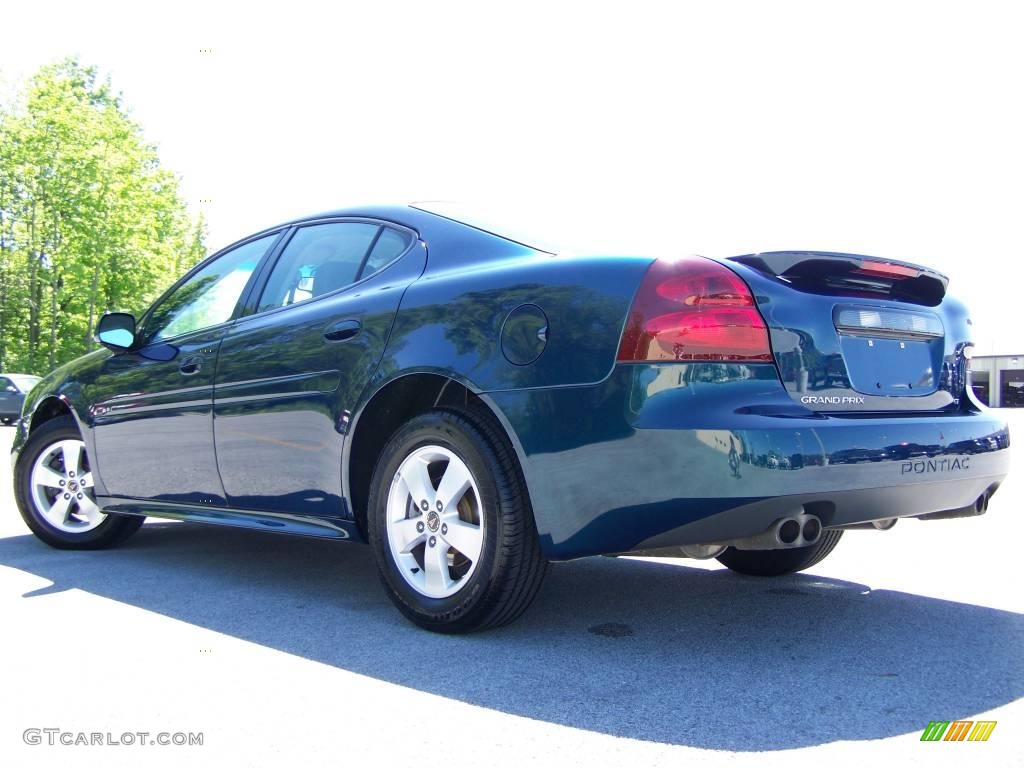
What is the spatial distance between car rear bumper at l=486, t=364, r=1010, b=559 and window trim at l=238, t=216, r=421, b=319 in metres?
1.03

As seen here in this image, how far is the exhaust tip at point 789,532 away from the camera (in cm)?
300

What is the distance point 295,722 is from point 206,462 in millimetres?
2079

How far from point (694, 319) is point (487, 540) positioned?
0.97m

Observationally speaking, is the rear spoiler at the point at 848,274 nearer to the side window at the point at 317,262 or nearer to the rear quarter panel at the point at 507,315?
the rear quarter panel at the point at 507,315

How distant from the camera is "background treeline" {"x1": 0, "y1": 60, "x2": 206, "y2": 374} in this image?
39406 millimetres

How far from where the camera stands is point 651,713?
2.65 meters

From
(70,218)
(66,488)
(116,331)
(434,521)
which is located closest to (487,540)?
(434,521)

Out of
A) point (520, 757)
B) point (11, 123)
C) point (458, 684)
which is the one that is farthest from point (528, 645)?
point (11, 123)

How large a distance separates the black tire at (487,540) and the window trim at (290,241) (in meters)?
0.75

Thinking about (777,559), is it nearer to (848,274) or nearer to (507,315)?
(848,274)

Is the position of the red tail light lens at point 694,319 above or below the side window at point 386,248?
below

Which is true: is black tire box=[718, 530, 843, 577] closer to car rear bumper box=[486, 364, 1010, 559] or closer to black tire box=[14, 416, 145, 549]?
car rear bumper box=[486, 364, 1010, 559]

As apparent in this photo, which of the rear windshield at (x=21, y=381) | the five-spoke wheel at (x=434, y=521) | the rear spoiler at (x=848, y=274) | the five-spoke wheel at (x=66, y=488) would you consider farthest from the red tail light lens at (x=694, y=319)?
the rear windshield at (x=21, y=381)

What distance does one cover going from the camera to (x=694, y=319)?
2.99 metres
